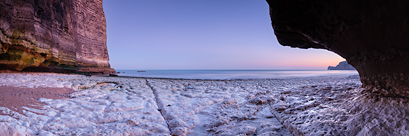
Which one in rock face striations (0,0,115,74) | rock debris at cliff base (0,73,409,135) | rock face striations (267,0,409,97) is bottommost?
rock debris at cliff base (0,73,409,135)

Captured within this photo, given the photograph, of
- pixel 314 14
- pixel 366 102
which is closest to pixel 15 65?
pixel 314 14

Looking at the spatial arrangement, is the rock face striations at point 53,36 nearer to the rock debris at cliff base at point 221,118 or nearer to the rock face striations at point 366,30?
the rock debris at cliff base at point 221,118

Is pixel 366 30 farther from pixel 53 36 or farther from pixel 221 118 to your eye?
pixel 53 36

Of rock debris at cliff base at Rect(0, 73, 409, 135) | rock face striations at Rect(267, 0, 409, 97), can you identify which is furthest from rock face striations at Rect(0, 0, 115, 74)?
rock face striations at Rect(267, 0, 409, 97)

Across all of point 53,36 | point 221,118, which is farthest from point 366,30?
point 53,36

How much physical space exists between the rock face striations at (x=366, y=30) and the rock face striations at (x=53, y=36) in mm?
12094

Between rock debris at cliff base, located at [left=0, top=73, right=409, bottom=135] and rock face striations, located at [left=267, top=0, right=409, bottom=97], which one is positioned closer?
rock face striations, located at [left=267, top=0, right=409, bottom=97]

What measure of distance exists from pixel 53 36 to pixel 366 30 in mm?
15581

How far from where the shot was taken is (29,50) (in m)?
9.04

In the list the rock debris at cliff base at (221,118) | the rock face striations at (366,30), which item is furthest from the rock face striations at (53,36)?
the rock face striations at (366,30)

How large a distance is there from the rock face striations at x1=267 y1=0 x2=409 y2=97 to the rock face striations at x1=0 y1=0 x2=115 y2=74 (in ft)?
39.7

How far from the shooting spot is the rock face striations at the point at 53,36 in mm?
8109

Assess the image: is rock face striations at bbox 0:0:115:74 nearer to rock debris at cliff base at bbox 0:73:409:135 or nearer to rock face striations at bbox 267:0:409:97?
rock debris at cliff base at bbox 0:73:409:135

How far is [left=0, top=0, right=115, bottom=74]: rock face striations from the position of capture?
26.6 feet
